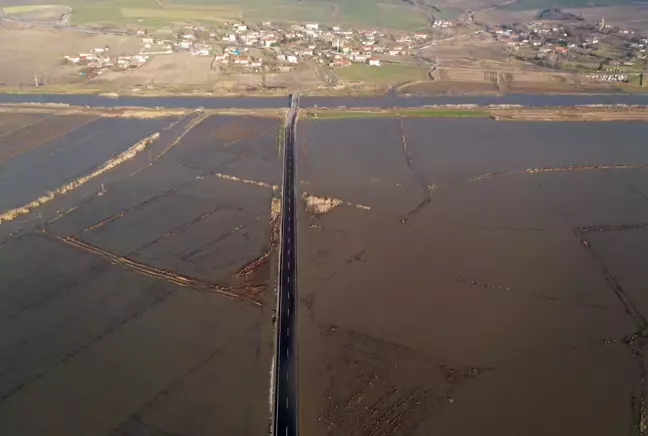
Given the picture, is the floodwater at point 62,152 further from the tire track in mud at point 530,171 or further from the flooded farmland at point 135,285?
the tire track in mud at point 530,171

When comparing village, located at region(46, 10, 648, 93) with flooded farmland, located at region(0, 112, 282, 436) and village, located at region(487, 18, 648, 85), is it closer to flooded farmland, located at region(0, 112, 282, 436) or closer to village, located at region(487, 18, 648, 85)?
village, located at region(487, 18, 648, 85)

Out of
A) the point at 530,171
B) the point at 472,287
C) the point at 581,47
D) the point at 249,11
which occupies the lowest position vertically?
the point at 472,287

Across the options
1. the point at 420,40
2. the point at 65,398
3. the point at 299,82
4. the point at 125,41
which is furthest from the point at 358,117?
the point at 125,41

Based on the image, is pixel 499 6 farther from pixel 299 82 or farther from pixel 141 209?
pixel 141 209

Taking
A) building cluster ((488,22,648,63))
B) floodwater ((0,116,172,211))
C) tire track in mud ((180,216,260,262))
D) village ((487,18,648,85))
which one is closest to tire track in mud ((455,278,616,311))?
tire track in mud ((180,216,260,262))

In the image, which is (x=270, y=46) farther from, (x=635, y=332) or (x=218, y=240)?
(x=635, y=332)

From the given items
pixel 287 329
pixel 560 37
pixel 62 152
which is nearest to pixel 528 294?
pixel 287 329
